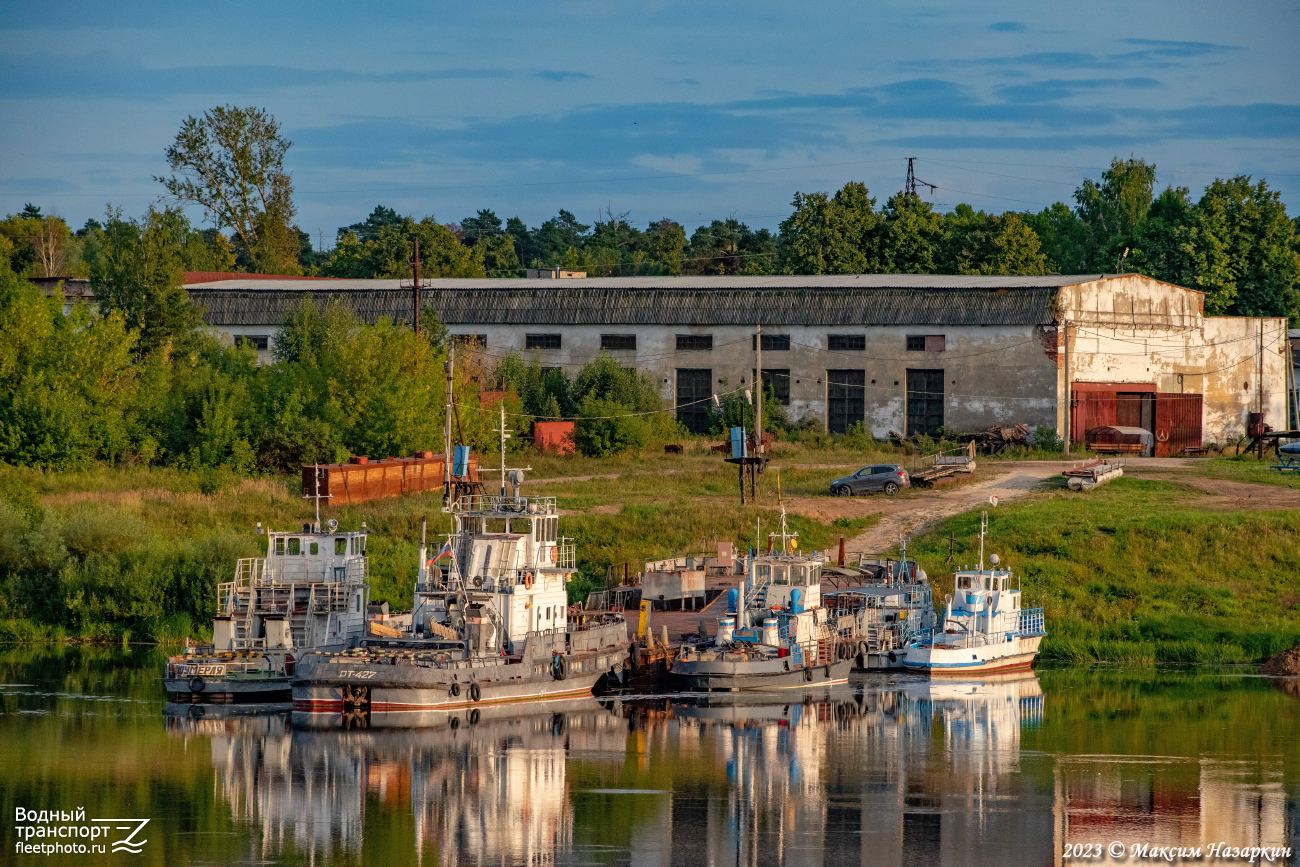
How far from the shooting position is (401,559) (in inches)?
2247

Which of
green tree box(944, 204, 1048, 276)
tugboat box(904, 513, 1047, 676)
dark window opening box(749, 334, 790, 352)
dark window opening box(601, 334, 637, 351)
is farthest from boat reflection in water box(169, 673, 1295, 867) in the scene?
green tree box(944, 204, 1048, 276)

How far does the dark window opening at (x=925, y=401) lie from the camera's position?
271 feet

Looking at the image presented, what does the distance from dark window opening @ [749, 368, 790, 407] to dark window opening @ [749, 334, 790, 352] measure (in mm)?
1106

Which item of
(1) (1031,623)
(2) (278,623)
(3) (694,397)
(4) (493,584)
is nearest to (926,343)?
(3) (694,397)

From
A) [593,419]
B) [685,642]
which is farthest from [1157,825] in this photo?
[593,419]

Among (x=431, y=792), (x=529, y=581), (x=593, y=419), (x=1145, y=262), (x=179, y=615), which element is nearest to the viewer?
(x=431, y=792)

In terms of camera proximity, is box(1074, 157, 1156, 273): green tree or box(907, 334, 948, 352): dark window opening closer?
box(907, 334, 948, 352): dark window opening

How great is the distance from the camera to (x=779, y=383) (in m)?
85.9

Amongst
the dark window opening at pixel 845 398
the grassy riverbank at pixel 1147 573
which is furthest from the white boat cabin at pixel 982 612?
the dark window opening at pixel 845 398

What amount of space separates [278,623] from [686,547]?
61.3 feet

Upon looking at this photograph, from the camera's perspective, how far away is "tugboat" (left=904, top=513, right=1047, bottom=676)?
48656 millimetres

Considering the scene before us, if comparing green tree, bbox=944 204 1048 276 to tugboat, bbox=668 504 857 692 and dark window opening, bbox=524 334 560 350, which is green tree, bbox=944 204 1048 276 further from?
tugboat, bbox=668 504 857 692

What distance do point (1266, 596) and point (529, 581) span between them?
26.7 meters

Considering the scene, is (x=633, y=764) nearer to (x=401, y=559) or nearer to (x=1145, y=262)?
(x=401, y=559)
